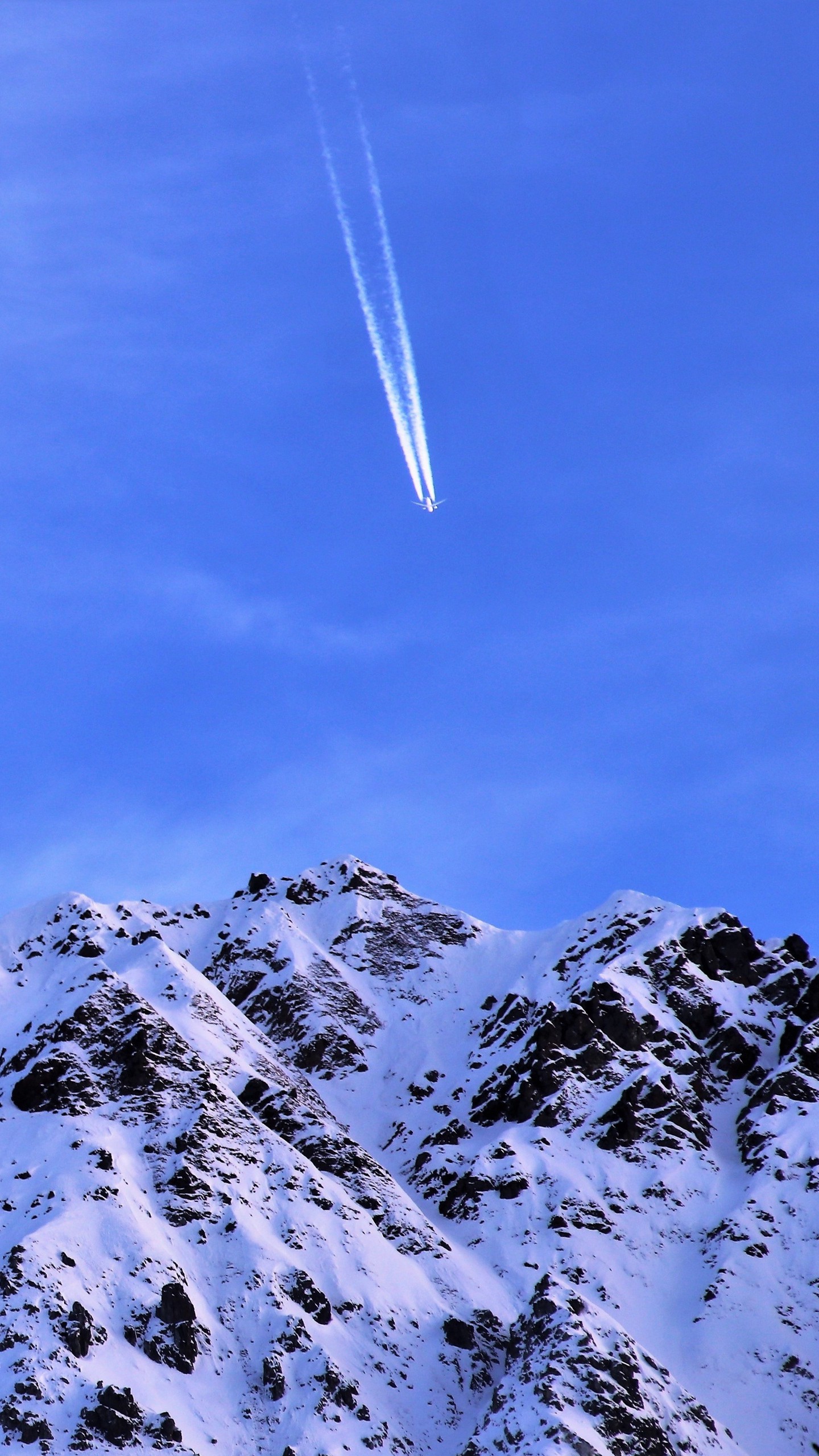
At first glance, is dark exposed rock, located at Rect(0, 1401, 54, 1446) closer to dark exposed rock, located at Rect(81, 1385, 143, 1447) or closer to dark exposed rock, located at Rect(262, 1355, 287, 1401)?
dark exposed rock, located at Rect(81, 1385, 143, 1447)

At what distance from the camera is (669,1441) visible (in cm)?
18475

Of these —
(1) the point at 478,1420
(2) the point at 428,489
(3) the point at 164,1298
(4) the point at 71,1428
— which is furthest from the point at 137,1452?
(2) the point at 428,489

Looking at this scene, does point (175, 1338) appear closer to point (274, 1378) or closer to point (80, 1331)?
point (274, 1378)

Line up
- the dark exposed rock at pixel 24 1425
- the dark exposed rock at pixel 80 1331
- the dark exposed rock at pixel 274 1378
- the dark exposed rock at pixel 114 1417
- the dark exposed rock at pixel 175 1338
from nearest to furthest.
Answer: the dark exposed rock at pixel 24 1425
the dark exposed rock at pixel 114 1417
the dark exposed rock at pixel 80 1331
the dark exposed rock at pixel 175 1338
the dark exposed rock at pixel 274 1378

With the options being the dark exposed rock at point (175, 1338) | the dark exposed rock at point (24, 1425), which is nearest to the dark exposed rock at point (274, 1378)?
the dark exposed rock at point (175, 1338)

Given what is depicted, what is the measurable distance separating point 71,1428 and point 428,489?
103m

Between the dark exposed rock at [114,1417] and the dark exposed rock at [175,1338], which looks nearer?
the dark exposed rock at [114,1417]

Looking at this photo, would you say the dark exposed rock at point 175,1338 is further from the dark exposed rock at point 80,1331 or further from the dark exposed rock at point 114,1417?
the dark exposed rock at point 114,1417

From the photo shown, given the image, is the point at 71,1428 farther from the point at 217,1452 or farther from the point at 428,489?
the point at 428,489

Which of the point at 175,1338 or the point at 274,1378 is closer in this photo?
the point at 274,1378

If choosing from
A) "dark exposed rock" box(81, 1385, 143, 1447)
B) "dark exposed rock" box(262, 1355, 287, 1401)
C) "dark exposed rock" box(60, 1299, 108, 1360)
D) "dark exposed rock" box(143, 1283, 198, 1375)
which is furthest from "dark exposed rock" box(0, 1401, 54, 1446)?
"dark exposed rock" box(262, 1355, 287, 1401)

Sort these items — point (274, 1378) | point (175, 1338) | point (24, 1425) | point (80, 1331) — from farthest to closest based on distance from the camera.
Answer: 1. point (175, 1338)
2. point (274, 1378)
3. point (80, 1331)
4. point (24, 1425)

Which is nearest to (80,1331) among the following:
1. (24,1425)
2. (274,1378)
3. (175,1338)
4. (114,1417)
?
(114,1417)

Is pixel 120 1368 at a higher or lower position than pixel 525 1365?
lower
